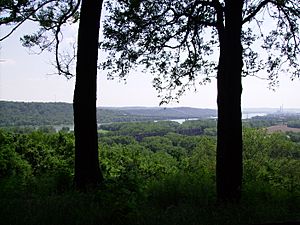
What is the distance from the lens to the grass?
530 centimetres

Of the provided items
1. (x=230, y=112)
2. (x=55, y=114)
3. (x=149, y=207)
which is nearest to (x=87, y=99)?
(x=149, y=207)

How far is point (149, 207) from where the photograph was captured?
662 cm

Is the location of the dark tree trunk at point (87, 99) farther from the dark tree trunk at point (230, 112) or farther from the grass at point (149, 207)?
the dark tree trunk at point (230, 112)

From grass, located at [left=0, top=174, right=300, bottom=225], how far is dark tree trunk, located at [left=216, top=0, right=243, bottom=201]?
1.70ft

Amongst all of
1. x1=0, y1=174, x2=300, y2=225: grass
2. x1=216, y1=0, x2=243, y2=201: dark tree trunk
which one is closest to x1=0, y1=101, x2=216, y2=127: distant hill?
x1=0, y1=174, x2=300, y2=225: grass

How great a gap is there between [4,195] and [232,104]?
17.4ft

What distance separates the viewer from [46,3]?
10.2 metres

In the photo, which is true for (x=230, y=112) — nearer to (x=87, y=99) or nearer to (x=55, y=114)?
(x=87, y=99)

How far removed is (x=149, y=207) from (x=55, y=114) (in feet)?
181

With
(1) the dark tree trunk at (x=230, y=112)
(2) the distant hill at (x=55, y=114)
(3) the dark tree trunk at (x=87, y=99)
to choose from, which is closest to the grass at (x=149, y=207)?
(1) the dark tree trunk at (x=230, y=112)

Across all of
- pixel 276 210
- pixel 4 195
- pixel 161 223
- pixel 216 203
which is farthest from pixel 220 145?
pixel 4 195

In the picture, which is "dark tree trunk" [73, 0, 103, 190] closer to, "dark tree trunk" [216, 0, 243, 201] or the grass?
the grass

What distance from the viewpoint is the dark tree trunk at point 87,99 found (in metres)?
8.49

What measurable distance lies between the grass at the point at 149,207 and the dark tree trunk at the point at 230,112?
52 centimetres
